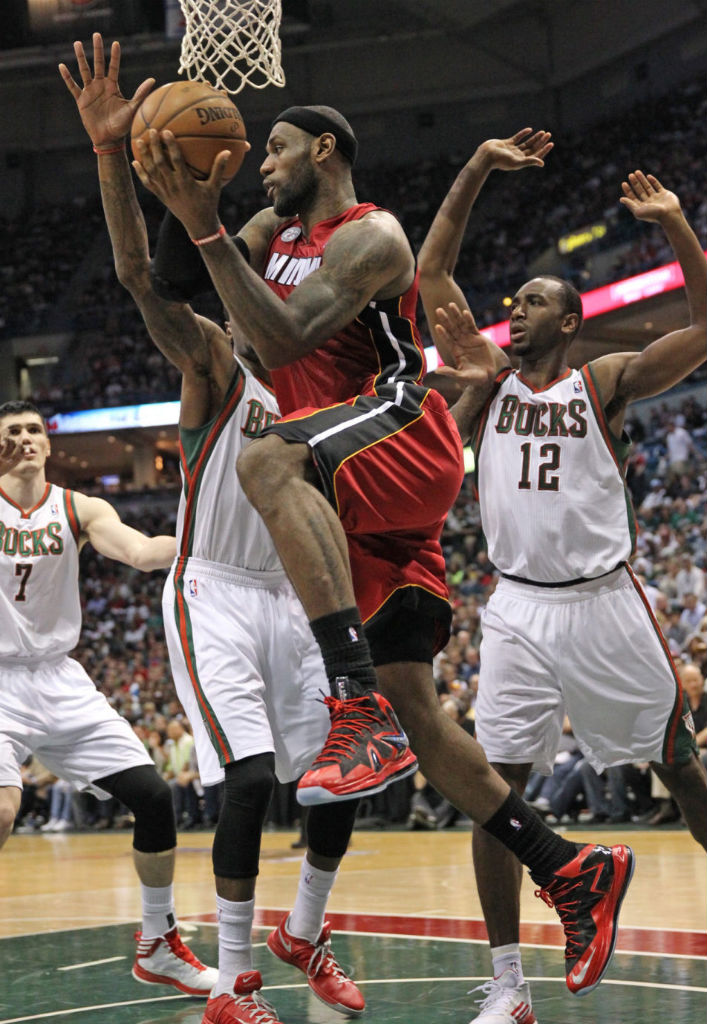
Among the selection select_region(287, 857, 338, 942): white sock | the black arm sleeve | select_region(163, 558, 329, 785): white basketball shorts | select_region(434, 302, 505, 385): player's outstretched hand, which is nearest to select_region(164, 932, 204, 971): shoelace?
select_region(287, 857, 338, 942): white sock

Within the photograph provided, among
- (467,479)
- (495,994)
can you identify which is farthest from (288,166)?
(467,479)

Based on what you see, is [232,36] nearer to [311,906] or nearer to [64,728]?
[64,728]

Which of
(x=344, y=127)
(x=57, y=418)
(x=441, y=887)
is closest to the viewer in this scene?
(x=344, y=127)

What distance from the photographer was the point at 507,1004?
3.95m

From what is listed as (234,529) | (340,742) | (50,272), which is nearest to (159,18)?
(50,272)

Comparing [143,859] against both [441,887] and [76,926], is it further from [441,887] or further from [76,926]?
[441,887]

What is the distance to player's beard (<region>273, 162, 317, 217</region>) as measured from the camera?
3824 millimetres

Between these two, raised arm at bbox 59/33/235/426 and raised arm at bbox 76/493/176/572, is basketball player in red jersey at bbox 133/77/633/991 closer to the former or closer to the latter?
raised arm at bbox 59/33/235/426

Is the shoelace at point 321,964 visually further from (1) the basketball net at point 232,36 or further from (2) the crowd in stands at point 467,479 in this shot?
(2) the crowd in stands at point 467,479

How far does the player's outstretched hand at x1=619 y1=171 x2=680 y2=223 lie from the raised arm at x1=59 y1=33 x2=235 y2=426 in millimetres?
1680

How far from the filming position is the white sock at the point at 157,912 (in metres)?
5.00

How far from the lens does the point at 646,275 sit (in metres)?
20.9

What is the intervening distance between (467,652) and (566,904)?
11.1m

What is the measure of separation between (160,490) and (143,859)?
23.0 meters
